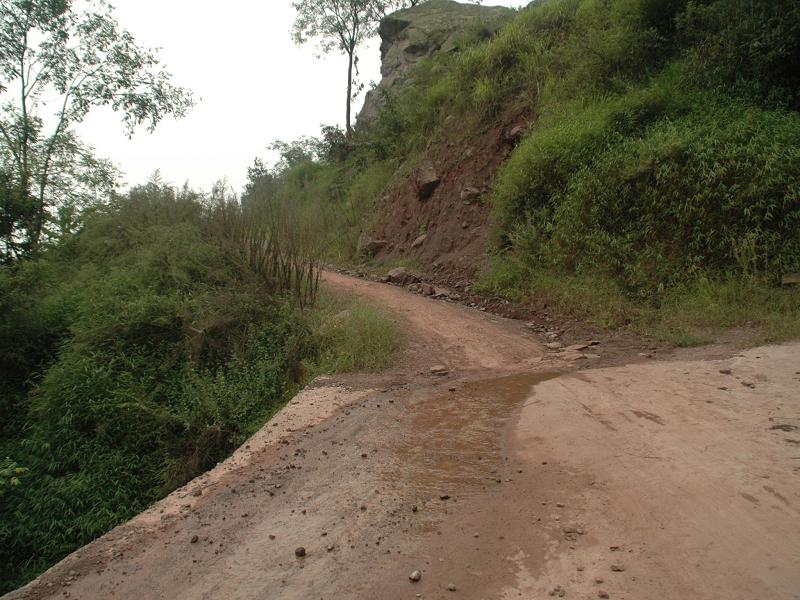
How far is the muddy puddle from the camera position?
3688 millimetres

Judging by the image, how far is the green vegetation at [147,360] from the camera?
6418mm

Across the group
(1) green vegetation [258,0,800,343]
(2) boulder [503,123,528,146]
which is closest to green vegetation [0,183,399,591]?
(1) green vegetation [258,0,800,343]

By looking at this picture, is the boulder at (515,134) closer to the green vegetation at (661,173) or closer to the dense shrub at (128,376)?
the green vegetation at (661,173)

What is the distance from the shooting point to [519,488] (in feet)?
11.1

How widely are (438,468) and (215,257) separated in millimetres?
7156

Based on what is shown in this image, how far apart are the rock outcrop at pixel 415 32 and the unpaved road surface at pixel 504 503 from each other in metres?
18.8

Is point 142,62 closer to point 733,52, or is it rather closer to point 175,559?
point 733,52

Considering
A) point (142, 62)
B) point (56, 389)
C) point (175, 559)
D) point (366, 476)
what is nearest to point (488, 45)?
point (142, 62)

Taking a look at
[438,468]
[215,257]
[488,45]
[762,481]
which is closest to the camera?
[762,481]

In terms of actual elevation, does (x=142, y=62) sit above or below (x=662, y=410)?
above

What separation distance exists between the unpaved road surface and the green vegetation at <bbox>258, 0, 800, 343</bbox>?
2126 millimetres

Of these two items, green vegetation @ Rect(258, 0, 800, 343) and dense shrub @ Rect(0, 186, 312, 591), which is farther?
green vegetation @ Rect(258, 0, 800, 343)

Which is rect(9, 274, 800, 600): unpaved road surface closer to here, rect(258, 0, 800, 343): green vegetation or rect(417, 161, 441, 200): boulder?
rect(258, 0, 800, 343): green vegetation

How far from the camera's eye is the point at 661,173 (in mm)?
8344
